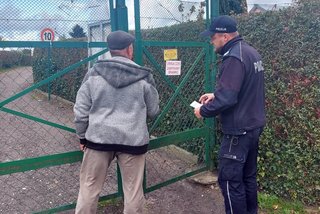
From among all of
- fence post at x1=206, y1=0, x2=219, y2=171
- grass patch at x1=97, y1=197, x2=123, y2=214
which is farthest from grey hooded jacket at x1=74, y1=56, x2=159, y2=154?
fence post at x1=206, y1=0, x2=219, y2=171

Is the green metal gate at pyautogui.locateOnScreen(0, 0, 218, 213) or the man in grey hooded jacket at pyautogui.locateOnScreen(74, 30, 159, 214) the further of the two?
the green metal gate at pyautogui.locateOnScreen(0, 0, 218, 213)

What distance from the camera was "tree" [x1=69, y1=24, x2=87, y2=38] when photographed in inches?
101

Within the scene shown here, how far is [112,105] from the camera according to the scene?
2.17m

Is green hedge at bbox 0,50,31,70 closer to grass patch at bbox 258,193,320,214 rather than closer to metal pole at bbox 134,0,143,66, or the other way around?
metal pole at bbox 134,0,143,66

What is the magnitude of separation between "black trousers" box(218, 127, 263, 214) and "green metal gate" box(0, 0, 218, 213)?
91 centimetres

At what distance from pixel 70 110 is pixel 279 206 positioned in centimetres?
321

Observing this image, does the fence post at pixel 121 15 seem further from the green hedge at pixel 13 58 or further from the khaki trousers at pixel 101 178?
the khaki trousers at pixel 101 178

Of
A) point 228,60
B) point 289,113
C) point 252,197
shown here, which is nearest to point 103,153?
point 228,60

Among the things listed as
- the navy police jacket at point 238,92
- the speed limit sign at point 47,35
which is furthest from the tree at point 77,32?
the navy police jacket at point 238,92

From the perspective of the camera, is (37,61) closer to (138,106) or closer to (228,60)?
(138,106)

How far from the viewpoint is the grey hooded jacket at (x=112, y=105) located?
2152mm

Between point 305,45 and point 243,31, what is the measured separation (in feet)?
2.77

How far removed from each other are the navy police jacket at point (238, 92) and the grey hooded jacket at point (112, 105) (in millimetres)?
705

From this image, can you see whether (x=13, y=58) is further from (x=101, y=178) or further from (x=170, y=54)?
(x=170, y=54)
